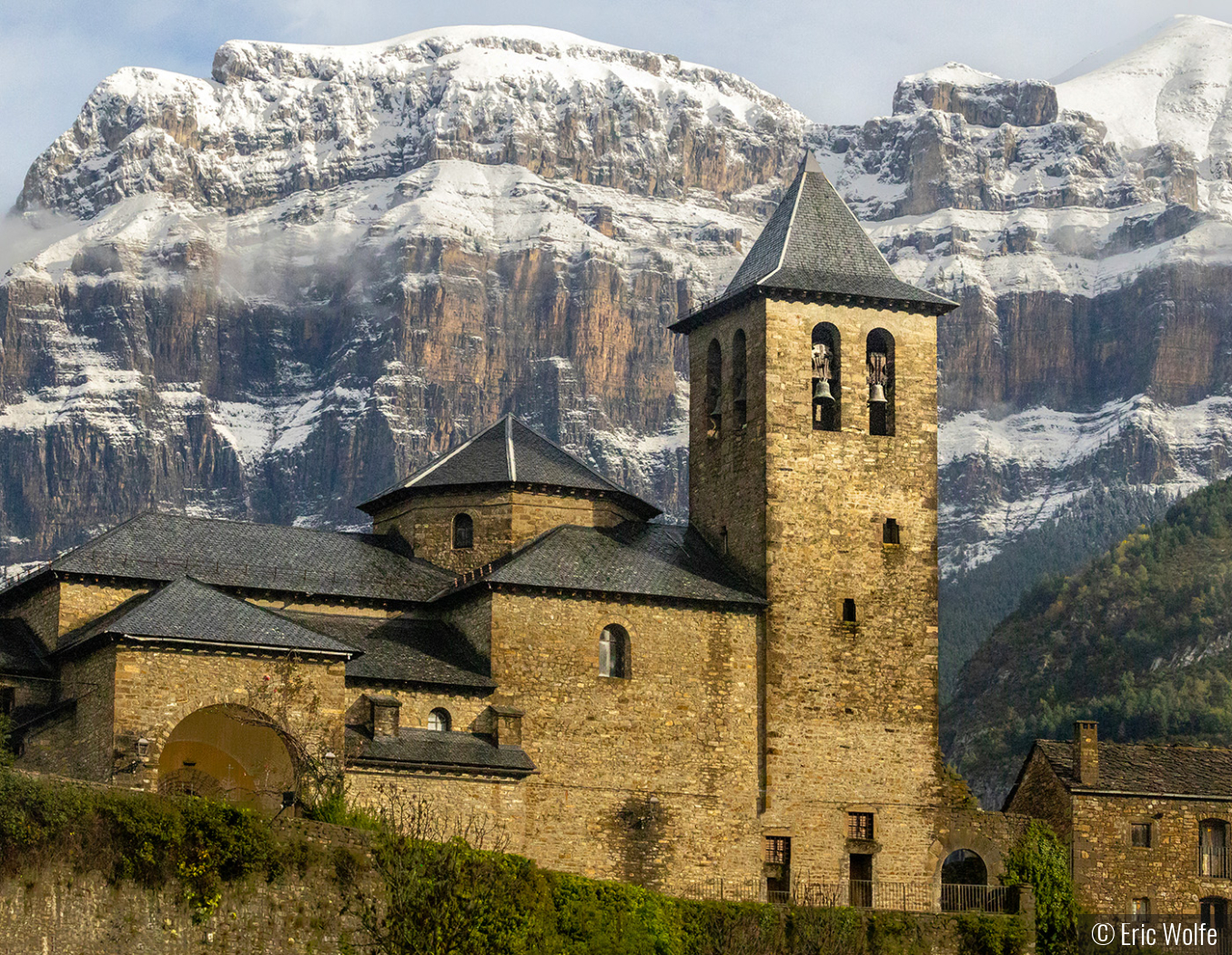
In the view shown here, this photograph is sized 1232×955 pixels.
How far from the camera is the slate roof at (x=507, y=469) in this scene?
225 ft

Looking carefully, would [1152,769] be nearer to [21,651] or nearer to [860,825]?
[860,825]

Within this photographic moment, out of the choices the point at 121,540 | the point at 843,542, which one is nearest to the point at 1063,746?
the point at 843,542

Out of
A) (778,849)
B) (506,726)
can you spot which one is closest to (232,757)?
(506,726)

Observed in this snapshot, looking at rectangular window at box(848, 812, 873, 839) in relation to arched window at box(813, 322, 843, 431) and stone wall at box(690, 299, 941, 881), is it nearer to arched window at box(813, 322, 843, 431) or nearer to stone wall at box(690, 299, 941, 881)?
stone wall at box(690, 299, 941, 881)

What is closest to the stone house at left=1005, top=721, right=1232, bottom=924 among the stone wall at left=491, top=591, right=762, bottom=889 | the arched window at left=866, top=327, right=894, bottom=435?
the arched window at left=866, top=327, right=894, bottom=435

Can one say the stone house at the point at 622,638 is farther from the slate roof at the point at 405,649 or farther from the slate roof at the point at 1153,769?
the slate roof at the point at 1153,769

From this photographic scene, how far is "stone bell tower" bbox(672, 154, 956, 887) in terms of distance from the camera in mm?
65000

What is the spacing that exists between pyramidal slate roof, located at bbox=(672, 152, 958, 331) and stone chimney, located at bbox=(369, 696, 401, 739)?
17.8 metres

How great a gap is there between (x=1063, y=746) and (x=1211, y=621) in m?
95.4

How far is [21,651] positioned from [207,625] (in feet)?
26.6

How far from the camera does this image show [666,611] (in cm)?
6475

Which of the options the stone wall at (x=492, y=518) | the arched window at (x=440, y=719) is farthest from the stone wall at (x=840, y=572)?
A: the arched window at (x=440, y=719)

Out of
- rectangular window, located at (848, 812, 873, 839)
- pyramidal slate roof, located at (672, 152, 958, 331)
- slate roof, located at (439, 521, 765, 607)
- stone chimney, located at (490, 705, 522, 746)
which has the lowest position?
rectangular window, located at (848, 812, 873, 839)

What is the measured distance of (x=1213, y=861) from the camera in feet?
235
